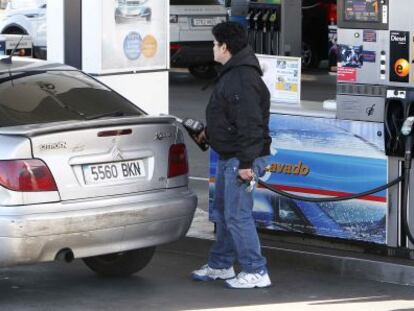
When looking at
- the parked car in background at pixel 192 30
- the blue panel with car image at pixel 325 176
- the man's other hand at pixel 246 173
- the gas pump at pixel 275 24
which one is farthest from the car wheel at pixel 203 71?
the man's other hand at pixel 246 173

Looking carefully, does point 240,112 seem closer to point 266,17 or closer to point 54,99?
point 54,99

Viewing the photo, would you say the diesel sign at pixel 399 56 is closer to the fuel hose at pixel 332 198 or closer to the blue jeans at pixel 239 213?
the fuel hose at pixel 332 198

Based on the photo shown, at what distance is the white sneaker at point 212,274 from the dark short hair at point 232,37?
148cm

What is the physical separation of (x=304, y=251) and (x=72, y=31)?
2.85 meters

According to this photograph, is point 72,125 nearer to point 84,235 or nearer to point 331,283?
point 84,235

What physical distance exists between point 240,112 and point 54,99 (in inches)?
48.8

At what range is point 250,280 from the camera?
7.15 metres

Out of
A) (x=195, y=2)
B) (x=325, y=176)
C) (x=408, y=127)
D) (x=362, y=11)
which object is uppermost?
(x=195, y=2)

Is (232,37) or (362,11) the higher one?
(362,11)

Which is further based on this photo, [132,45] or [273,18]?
[273,18]

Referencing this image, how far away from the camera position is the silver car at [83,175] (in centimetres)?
631

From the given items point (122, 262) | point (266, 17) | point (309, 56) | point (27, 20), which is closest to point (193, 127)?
point (122, 262)

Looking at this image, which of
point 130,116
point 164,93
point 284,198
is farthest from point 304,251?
point 164,93

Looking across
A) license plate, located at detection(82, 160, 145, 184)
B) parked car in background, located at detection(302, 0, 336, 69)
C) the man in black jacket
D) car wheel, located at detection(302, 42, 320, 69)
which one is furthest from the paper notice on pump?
parked car in background, located at detection(302, 0, 336, 69)
